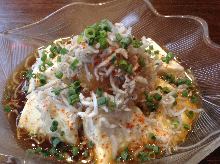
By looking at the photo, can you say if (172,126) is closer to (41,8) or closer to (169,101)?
(169,101)

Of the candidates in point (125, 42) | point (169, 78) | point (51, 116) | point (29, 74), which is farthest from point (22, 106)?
point (169, 78)

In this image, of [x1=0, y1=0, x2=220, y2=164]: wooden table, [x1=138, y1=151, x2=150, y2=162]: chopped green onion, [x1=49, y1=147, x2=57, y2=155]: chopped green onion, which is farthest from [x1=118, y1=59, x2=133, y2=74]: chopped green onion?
[x1=0, y1=0, x2=220, y2=164]: wooden table

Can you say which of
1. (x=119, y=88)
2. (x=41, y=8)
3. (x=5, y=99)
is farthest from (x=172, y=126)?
(x=41, y=8)

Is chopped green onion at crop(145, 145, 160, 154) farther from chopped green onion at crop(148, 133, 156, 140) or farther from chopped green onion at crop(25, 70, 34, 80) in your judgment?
chopped green onion at crop(25, 70, 34, 80)

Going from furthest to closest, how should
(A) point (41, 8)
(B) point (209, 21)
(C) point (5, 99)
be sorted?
1. (A) point (41, 8)
2. (B) point (209, 21)
3. (C) point (5, 99)

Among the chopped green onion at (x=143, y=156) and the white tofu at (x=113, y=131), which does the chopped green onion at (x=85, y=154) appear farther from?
the chopped green onion at (x=143, y=156)

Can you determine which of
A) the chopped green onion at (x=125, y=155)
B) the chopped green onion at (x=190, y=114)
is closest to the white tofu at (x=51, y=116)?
the chopped green onion at (x=125, y=155)
